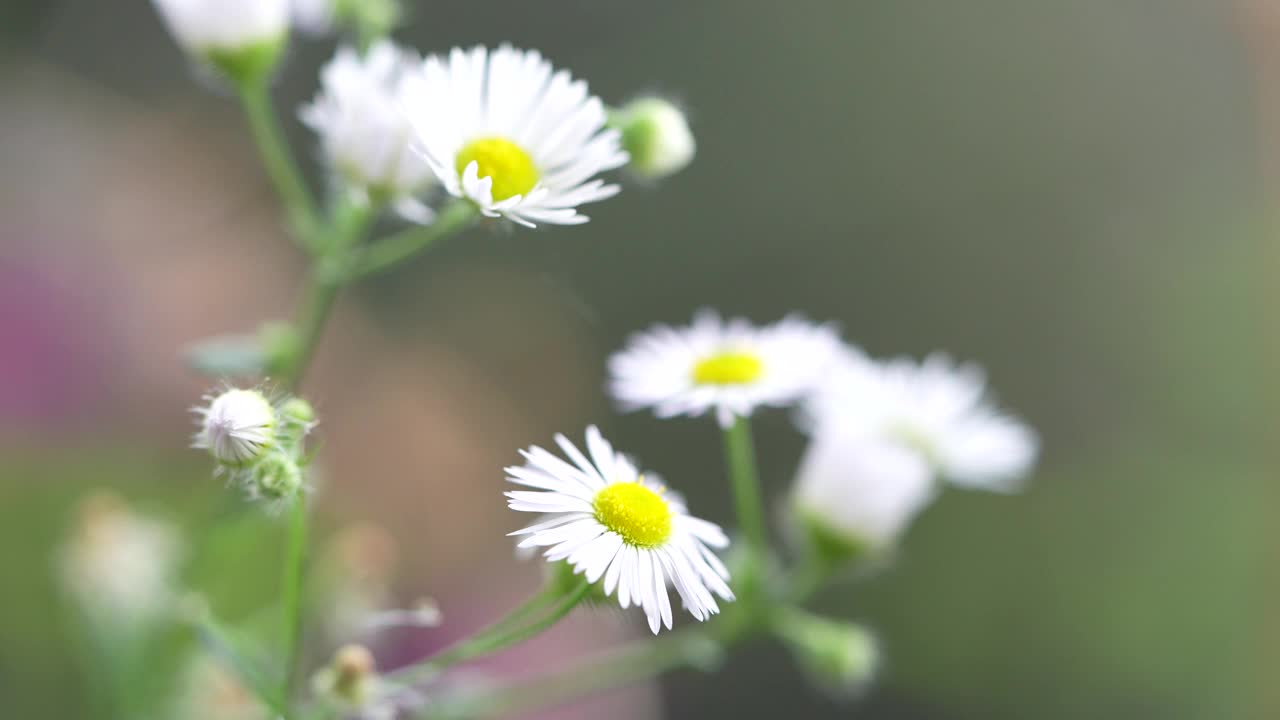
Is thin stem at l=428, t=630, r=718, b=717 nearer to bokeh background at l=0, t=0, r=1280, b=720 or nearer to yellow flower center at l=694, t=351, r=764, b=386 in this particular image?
yellow flower center at l=694, t=351, r=764, b=386

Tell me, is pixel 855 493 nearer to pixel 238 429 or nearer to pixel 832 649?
pixel 832 649

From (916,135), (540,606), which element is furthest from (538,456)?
(916,135)

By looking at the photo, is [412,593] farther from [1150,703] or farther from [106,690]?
[1150,703]

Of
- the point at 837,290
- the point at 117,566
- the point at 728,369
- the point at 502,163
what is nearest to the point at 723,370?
the point at 728,369

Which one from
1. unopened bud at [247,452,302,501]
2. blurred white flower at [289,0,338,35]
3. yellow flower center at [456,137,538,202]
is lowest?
unopened bud at [247,452,302,501]

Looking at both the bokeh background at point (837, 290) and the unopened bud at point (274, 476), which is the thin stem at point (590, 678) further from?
the bokeh background at point (837, 290)

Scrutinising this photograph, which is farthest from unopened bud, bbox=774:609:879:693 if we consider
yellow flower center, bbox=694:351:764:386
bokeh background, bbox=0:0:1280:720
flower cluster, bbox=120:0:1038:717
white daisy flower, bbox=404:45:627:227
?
bokeh background, bbox=0:0:1280:720

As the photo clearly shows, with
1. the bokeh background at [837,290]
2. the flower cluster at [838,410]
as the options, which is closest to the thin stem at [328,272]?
the flower cluster at [838,410]
